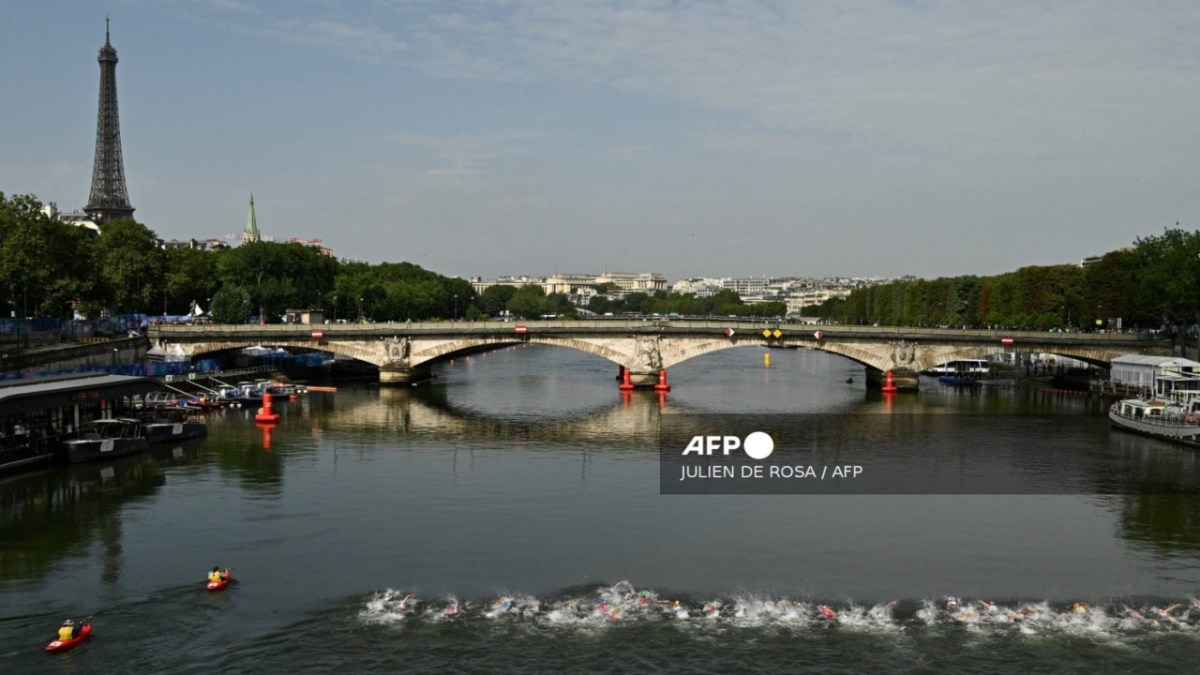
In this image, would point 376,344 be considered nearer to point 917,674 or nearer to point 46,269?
point 46,269

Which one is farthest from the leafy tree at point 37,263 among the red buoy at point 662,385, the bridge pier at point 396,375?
the red buoy at point 662,385

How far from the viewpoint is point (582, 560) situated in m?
34.4

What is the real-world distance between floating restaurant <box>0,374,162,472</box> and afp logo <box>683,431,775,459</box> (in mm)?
30446

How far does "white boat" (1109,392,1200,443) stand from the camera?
201 feet

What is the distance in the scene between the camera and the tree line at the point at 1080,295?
299 ft

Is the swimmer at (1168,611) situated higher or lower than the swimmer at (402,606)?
lower

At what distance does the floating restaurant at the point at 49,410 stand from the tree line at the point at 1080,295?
79.6 meters

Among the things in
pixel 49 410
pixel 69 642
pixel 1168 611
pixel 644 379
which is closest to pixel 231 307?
pixel 644 379

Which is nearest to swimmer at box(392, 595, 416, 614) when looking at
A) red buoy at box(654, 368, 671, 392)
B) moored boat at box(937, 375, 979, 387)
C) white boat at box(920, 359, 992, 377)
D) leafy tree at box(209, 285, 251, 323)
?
red buoy at box(654, 368, 671, 392)

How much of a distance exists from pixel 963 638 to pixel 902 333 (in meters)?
69.4

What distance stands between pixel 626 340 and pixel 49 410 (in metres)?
52.3

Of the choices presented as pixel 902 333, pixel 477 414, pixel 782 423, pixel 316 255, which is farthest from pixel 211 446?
pixel 316 255

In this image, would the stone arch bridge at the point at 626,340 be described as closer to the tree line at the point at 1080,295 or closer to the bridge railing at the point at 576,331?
the bridge railing at the point at 576,331

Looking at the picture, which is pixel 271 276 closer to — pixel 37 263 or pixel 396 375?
pixel 396 375
